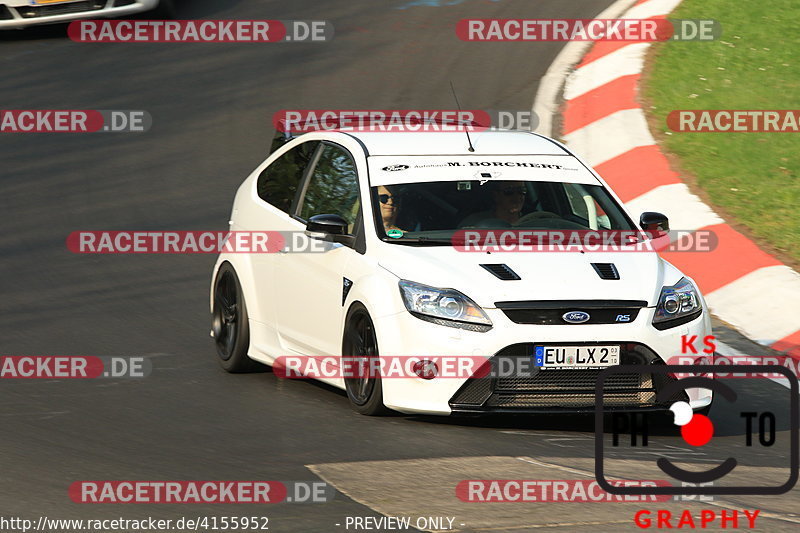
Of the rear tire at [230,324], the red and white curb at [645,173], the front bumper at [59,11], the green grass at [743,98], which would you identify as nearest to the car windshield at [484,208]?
the rear tire at [230,324]

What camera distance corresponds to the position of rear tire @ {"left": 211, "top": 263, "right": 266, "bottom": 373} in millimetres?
9195

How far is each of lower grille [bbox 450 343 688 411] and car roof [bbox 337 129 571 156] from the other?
1790 millimetres

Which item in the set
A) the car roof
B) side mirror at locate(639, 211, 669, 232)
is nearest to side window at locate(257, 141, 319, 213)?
the car roof

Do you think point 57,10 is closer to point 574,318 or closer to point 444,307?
point 444,307

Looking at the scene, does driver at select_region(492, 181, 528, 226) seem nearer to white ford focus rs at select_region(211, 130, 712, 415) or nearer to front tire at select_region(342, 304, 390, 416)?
white ford focus rs at select_region(211, 130, 712, 415)

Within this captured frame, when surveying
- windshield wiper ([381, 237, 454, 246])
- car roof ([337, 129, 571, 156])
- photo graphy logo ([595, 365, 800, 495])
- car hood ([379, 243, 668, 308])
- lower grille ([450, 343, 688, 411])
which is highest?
car roof ([337, 129, 571, 156])

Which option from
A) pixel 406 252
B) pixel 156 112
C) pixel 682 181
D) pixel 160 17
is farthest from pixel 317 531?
pixel 160 17

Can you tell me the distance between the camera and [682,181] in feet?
41.6

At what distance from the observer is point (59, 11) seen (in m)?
17.1

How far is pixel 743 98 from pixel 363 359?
7.93 meters

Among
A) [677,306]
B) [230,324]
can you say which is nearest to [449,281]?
[677,306]

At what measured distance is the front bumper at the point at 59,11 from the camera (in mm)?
17031

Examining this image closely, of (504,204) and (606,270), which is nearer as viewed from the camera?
(606,270)

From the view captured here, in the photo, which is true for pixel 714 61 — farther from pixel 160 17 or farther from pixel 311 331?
pixel 311 331
